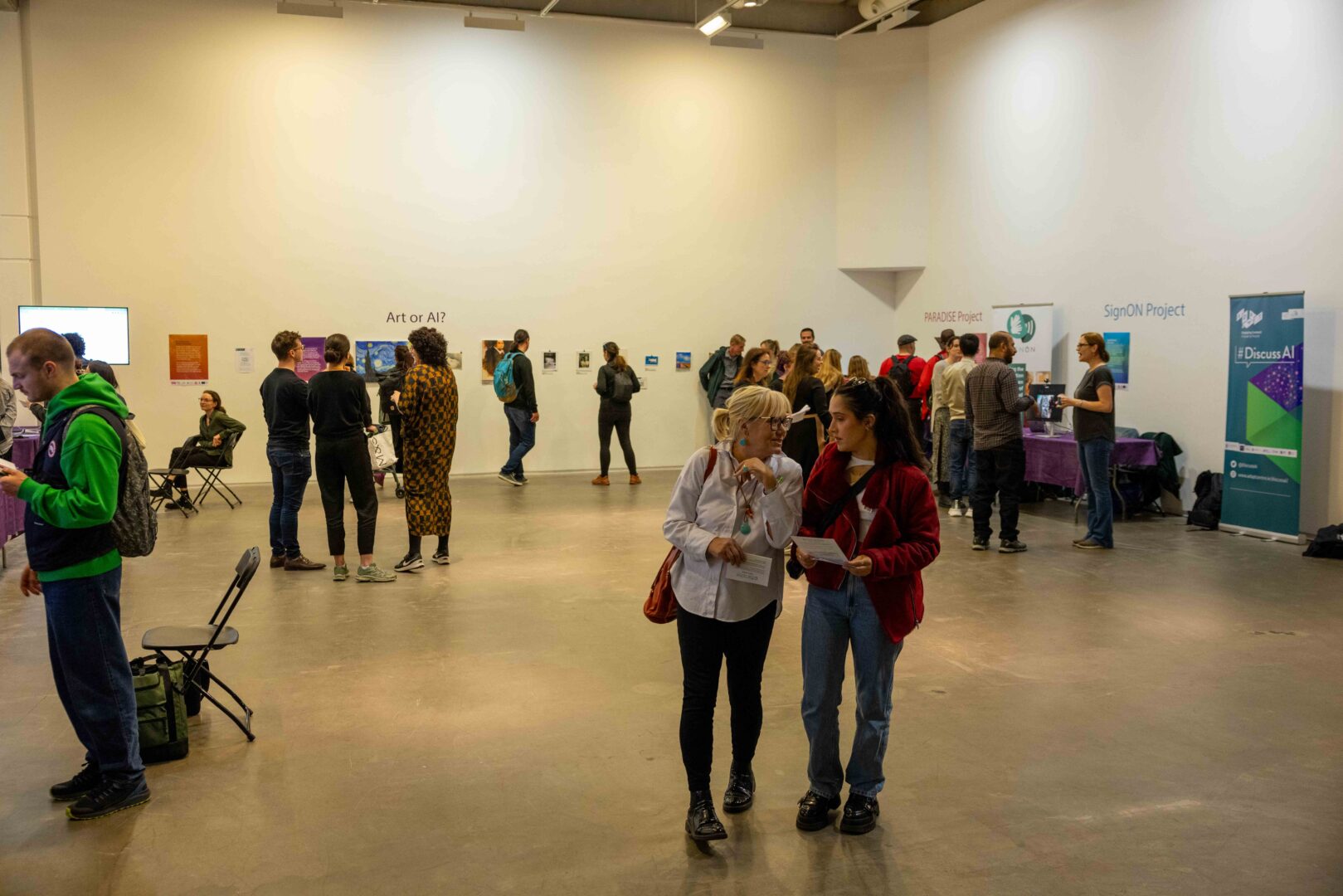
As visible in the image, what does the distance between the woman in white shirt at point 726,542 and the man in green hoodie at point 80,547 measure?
1.70m

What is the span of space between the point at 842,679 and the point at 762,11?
1184cm

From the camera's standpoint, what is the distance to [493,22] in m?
12.2

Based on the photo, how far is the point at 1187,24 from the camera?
30.7 feet

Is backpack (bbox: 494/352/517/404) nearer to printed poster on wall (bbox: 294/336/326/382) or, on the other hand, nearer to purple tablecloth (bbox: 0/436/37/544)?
printed poster on wall (bbox: 294/336/326/382)

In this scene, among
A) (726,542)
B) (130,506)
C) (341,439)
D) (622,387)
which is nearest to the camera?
(726,542)

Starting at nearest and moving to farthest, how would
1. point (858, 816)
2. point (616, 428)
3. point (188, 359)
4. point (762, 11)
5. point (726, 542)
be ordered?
point (726, 542), point (858, 816), point (188, 359), point (616, 428), point (762, 11)

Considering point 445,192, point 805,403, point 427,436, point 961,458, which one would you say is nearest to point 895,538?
point 805,403

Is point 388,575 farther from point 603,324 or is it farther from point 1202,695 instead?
point 603,324

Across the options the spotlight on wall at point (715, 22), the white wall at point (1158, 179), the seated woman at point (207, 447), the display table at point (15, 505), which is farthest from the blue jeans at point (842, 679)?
the spotlight on wall at point (715, 22)

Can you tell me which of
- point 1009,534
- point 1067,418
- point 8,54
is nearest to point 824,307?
point 1067,418

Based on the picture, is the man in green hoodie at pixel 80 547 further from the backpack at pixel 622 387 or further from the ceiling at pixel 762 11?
the ceiling at pixel 762 11

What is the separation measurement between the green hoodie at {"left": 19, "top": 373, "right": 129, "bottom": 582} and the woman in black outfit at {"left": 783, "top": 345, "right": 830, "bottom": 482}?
4.04m

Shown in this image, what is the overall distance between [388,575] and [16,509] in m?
2.89

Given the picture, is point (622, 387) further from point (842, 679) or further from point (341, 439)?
point (842, 679)
